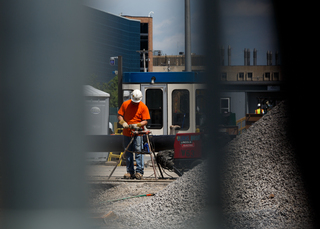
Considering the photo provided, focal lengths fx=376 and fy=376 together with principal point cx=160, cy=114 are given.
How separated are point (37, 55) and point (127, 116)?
672cm

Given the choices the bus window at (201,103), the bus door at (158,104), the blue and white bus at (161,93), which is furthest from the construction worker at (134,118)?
the bus window at (201,103)

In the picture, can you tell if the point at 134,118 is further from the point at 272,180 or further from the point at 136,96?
the point at 272,180

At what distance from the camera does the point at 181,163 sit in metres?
7.93

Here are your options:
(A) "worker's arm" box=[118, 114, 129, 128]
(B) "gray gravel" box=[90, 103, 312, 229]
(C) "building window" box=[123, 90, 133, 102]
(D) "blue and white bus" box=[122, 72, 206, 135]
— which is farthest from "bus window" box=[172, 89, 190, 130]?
(B) "gray gravel" box=[90, 103, 312, 229]

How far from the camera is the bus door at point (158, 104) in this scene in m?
12.0

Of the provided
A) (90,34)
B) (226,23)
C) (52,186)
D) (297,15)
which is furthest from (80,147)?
(297,15)

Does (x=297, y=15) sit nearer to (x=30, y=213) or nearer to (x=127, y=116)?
(x=30, y=213)

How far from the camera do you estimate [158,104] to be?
12227 millimetres

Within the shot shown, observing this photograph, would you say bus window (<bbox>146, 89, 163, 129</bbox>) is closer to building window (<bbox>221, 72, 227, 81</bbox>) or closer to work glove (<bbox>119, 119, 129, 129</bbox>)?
work glove (<bbox>119, 119, 129, 129</bbox>)

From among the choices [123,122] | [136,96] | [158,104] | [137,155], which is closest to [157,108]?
[158,104]

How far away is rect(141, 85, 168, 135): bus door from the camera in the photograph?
12.0 m

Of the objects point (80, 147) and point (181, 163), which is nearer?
point (80, 147)

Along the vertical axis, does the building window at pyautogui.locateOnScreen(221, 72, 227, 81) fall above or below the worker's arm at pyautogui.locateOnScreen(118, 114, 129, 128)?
above

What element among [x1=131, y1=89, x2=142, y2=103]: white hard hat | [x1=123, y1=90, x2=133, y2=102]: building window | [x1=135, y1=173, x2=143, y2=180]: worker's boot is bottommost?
[x1=135, y1=173, x2=143, y2=180]: worker's boot
